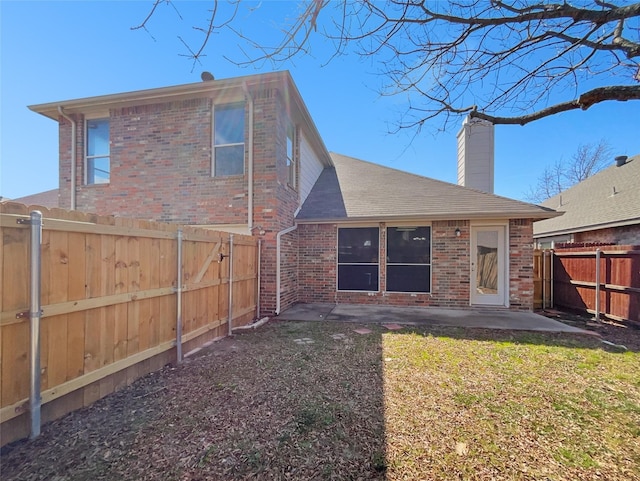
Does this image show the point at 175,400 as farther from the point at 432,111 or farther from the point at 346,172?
the point at 346,172

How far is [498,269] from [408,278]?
242cm

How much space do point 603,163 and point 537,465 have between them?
25924 mm

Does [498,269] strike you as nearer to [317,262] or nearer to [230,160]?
[317,262]

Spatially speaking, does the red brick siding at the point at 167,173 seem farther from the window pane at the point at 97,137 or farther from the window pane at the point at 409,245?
the window pane at the point at 409,245

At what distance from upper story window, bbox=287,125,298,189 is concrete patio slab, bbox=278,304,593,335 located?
3.62 metres

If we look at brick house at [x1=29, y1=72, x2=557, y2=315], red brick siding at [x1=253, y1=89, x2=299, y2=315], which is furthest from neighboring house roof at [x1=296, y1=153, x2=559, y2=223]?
red brick siding at [x1=253, y1=89, x2=299, y2=315]

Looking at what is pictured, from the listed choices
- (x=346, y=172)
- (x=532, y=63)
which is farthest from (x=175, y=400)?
(x=346, y=172)

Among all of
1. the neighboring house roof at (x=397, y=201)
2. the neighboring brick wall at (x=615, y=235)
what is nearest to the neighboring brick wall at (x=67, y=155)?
the neighboring house roof at (x=397, y=201)

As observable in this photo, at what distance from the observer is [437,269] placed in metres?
8.19

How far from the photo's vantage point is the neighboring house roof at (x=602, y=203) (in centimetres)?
962

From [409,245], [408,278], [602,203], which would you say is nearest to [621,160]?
[602,203]

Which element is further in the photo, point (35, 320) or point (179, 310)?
point (179, 310)

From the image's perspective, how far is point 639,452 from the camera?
235cm

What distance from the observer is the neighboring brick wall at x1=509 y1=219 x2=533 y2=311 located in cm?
779
